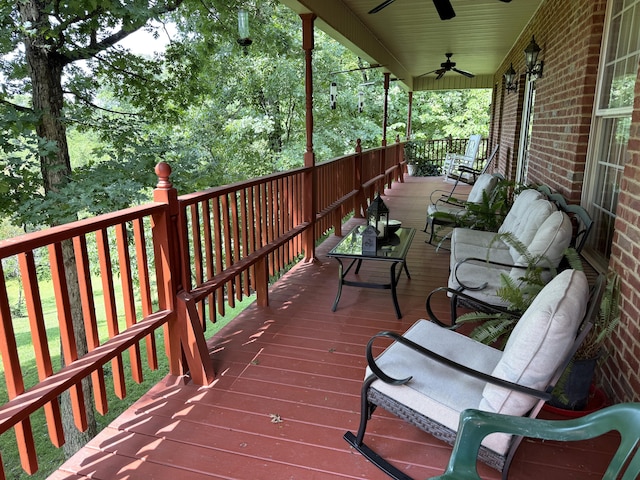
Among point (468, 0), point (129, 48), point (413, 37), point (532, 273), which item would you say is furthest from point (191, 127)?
point (532, 273)

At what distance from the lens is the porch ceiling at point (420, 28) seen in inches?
212

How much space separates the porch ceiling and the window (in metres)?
2.51

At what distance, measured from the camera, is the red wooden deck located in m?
1.88

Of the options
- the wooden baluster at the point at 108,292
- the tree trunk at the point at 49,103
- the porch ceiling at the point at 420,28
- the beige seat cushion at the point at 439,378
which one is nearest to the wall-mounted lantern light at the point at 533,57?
the porch ceiling at the point at 420,28

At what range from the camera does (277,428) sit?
2.13m

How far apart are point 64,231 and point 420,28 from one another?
6.55 meters

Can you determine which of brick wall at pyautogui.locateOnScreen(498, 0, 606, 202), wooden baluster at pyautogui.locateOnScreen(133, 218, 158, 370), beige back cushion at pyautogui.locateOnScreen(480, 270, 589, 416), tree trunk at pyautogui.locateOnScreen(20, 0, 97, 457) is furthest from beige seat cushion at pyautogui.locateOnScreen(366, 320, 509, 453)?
tree trunk at pyautogui.locateOnScreen(20, 0, 97, 457)

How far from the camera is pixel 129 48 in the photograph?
6875 millimetres

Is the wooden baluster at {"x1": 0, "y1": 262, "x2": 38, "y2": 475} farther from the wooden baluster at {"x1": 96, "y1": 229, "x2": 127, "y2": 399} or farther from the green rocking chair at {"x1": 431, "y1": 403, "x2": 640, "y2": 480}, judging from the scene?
the green rocking chair at {"x1": 431, "y1": 403, "x2": 640, "y2": 480}

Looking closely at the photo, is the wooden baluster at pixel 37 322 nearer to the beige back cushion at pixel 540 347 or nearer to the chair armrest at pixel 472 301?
the beige back cushion at pixel 540 347

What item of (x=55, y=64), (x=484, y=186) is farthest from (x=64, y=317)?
(x=55, y=64)

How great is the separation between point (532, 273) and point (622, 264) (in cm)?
46

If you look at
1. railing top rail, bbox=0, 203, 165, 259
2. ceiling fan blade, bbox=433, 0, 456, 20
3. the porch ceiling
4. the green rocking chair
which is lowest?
the green rocking chair

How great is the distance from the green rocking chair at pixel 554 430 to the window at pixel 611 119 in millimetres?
2158
